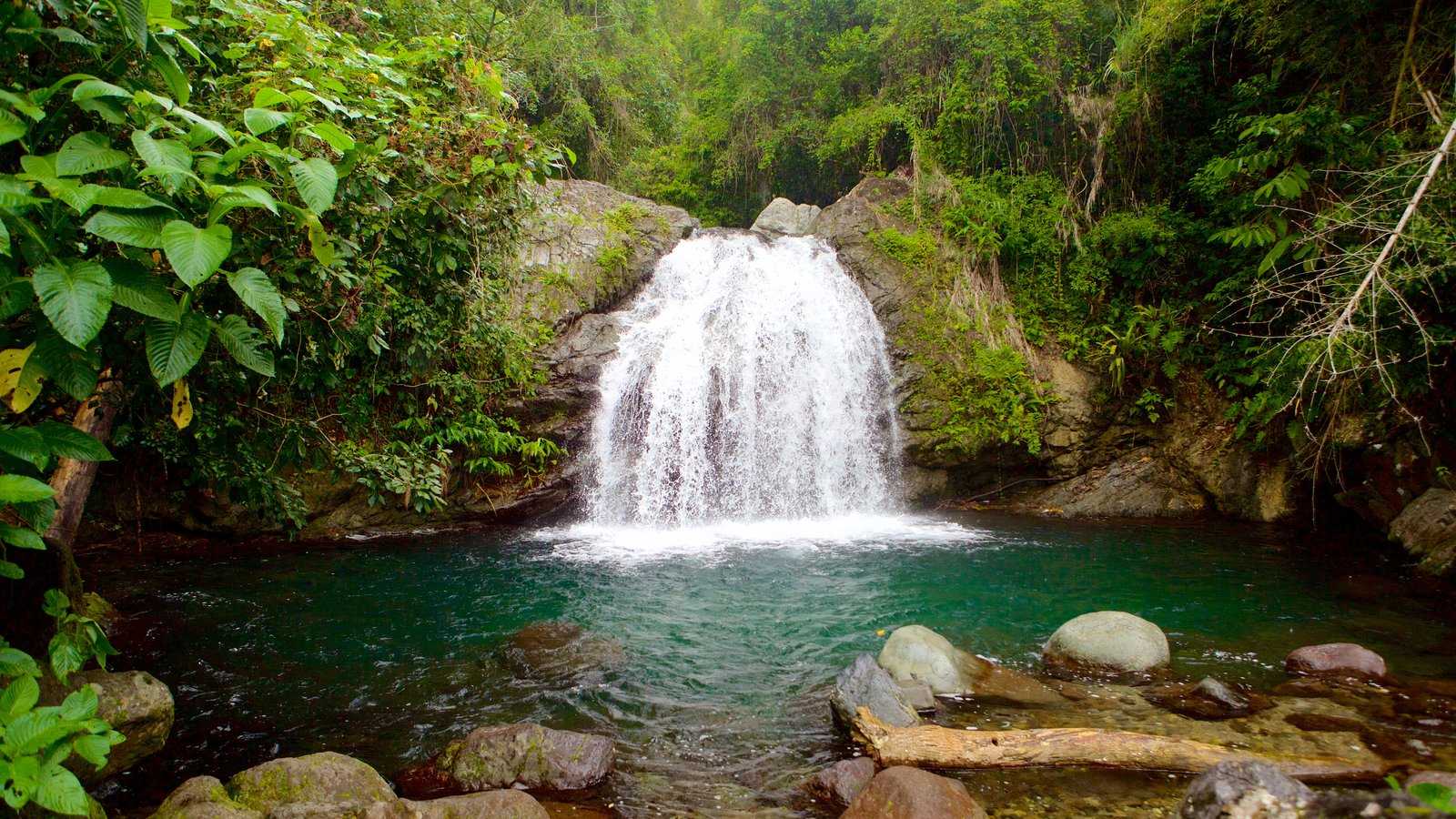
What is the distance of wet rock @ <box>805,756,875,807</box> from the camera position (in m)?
3.86

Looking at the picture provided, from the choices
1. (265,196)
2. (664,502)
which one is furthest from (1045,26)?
(265,196)

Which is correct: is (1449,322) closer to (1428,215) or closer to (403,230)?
(1428,215)

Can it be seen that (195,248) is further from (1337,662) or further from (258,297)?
(1337,662)

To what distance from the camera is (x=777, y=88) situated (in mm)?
18219

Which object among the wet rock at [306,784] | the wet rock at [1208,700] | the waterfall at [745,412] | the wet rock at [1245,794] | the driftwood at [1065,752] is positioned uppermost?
the waterfall at [745,412]

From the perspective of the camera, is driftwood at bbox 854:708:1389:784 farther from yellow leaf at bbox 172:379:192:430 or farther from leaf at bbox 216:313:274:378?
yellow leaf at bbox 172:379:192:430

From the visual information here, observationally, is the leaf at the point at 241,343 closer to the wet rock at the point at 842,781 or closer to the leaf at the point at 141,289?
the leaf at the point at 141,289

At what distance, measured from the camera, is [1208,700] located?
4949 mm

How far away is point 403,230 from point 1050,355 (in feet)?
38.6

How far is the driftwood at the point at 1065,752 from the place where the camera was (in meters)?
3.98

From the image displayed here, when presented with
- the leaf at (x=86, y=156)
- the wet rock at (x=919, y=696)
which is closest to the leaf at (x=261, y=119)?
the leaf at (x=86, y=156)

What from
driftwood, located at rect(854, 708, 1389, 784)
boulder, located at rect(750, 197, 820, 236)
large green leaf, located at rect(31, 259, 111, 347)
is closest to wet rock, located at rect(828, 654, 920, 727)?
driftwood, located at rect(854, 708, 1389, 784)

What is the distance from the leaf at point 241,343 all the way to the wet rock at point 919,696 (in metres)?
4.13

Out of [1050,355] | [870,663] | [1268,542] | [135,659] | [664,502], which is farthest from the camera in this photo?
[1050,355]
